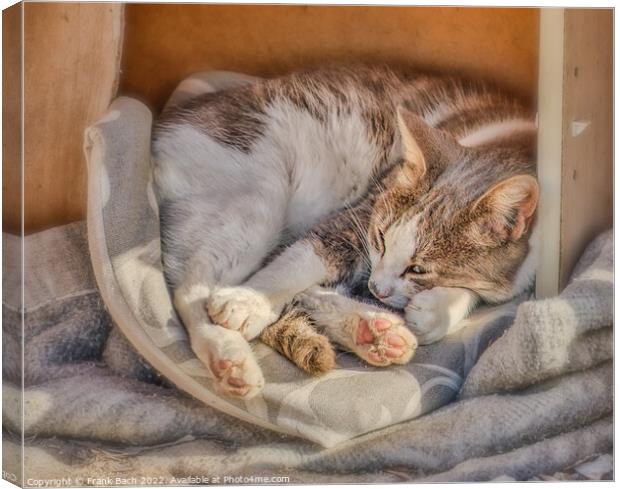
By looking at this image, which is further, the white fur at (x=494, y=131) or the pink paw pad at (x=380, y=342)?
the white fur at (x=494, y=131)

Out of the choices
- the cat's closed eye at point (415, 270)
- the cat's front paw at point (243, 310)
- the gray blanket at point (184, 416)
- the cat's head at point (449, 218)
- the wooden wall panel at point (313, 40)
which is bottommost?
the gray blanket at point (184, 416)

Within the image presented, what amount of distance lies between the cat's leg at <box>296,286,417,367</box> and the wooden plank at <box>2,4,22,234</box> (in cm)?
74

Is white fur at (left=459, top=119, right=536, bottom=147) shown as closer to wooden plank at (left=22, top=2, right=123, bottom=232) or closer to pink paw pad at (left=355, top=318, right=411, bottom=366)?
pink paw pad at (left=355, top=318, right=411, bottom=366)

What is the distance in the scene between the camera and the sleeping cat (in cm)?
243

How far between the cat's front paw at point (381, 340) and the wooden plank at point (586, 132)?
17.7 inches

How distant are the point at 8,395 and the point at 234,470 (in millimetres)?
592

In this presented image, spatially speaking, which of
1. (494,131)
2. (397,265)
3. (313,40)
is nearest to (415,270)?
(397,265)

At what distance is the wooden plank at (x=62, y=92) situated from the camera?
2.36m

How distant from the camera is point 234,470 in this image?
243 centimetres

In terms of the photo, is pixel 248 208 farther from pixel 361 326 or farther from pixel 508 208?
pixel 508 208

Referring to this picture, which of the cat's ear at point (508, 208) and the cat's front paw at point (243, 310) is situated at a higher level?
the cat's ear at point (508, 208)

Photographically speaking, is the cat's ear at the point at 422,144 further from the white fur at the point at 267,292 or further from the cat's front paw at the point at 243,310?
the cat's front paw at the point at 243,310

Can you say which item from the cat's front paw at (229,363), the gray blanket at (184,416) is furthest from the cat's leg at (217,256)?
the gray blanket at (184,416)

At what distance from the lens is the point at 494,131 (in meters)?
2.53
